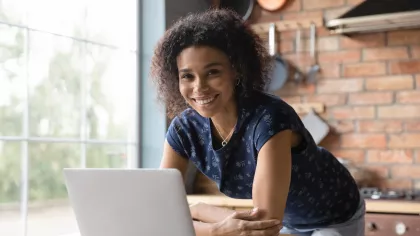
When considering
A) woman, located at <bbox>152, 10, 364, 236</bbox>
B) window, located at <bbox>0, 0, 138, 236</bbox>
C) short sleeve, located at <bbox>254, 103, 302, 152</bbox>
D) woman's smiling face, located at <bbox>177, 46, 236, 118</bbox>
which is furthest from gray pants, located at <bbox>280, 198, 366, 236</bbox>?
window, located at <bbox>0, 0, 138, 236</bbox>

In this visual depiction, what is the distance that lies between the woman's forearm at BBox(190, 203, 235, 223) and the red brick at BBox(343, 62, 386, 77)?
1.92 metres

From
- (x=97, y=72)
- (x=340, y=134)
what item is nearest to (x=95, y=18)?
(x=97, y=72)

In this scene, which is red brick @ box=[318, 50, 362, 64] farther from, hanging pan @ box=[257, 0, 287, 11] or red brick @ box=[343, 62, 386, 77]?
hanging pan @ box=[257, 0, 287, 11]

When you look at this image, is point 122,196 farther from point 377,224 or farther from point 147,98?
point 147,98

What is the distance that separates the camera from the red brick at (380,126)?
300cm

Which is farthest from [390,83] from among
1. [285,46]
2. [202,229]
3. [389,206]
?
[202,229]

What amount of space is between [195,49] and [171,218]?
431 mm

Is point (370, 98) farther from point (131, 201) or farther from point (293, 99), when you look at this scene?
point (131, 201)

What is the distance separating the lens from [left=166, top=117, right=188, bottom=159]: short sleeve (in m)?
1.57

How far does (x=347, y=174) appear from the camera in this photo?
5.35ft

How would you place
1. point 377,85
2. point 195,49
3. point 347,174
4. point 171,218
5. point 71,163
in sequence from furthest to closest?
point 377,85 → point 71,163 → point 347,174 → point 195,49 → point 171,218

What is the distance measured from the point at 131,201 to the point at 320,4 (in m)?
2.30

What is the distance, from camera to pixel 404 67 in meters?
2.99

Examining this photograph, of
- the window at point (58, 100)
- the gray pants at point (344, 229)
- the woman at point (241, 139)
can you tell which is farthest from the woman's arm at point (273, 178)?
the window at point (58, 100)
